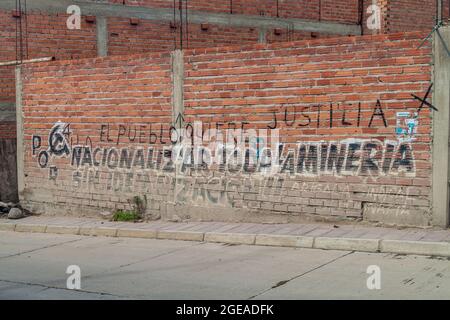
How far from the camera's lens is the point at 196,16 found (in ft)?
55.0

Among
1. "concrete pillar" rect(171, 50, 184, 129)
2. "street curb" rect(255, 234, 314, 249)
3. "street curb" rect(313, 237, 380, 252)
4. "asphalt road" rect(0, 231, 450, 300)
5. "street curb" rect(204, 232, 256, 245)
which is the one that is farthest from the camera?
"concrete pillar" rect(171, 50, 184, 129)

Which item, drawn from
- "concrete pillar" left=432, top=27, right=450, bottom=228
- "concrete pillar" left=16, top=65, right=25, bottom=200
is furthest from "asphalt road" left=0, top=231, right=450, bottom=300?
"concrete pillar" left=16, top=65, right=25, bottom=200

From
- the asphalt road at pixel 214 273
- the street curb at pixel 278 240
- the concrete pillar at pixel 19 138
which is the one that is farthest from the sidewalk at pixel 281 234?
the concrete pillar at pixel 19 138

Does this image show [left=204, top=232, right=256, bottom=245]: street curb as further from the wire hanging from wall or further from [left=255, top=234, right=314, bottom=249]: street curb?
the wire hanging from wall

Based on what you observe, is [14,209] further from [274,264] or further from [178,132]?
[274,264]

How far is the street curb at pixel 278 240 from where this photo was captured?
25.0 feet

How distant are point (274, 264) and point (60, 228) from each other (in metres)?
5.06

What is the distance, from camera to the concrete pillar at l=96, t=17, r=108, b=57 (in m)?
15.7

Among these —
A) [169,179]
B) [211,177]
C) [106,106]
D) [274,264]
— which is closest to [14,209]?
[106,106]

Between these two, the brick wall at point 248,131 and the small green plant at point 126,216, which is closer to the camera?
the brick wall at point 248,131

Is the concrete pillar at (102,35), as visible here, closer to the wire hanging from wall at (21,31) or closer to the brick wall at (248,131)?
the wire hanging from wall at (21,31)

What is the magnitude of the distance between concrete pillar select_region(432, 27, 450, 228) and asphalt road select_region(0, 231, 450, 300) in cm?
118

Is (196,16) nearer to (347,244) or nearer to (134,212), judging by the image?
(134,212)

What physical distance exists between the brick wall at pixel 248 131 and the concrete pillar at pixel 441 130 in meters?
0.12
